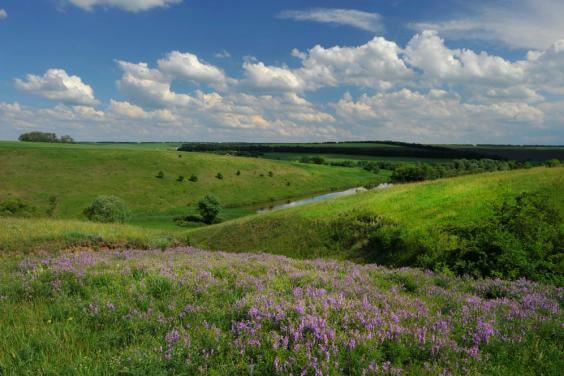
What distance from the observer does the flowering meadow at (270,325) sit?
3.98 metres

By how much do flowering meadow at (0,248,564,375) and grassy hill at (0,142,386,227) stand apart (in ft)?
226

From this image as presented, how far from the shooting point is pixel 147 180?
10681 cm

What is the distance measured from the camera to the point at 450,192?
68.8 ft

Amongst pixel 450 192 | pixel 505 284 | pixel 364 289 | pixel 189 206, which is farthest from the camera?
pixel 189 206

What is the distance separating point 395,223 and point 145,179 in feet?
333

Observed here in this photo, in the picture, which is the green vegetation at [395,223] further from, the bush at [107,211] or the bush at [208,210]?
the bush at [208,210]

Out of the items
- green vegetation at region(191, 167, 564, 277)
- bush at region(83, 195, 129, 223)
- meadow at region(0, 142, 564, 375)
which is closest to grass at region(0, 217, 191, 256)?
meadow at region(0, 142, 564, 375)

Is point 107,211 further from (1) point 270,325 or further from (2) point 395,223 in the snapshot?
(1) point 270,325

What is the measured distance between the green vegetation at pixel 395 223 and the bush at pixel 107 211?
37.0m

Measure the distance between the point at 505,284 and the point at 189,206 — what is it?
92094mm

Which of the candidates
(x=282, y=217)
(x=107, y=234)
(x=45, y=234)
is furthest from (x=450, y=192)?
(x=45, y=234)

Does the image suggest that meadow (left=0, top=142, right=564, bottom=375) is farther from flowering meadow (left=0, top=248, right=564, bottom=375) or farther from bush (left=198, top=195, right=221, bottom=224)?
bush (left=198, top=195, right=221, bottom=224)

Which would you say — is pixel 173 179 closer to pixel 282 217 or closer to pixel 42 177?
pixel 42 177

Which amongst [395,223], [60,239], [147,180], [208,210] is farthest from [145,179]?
[395,223]
